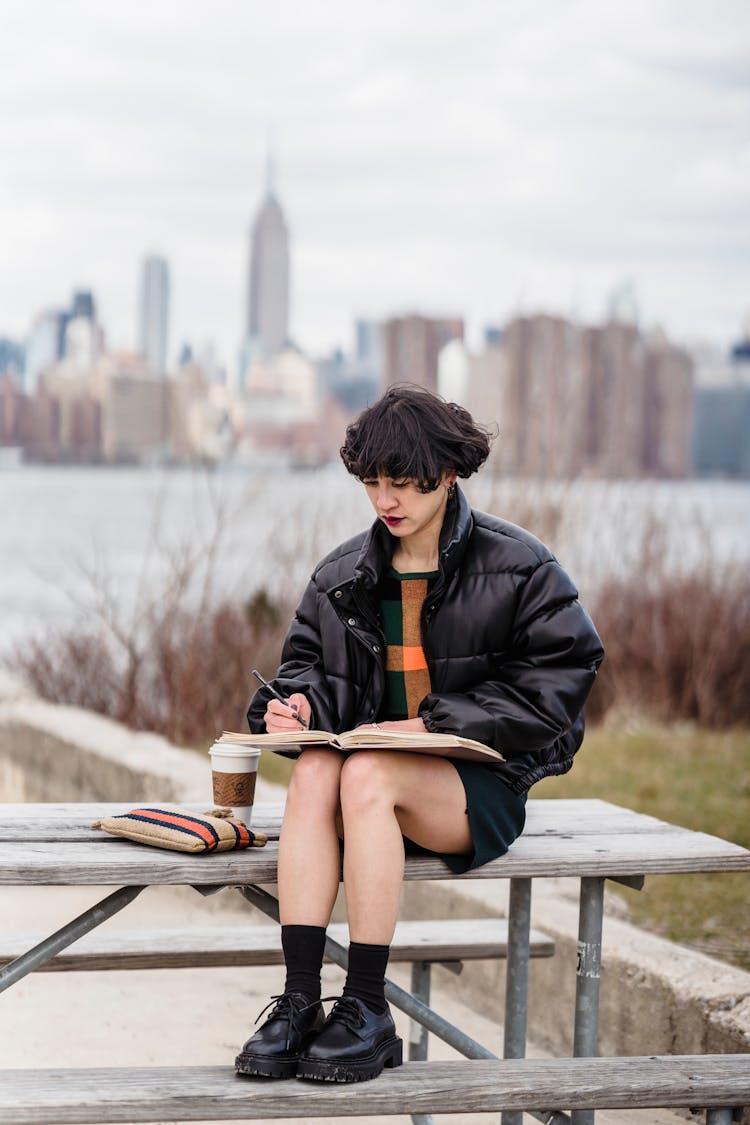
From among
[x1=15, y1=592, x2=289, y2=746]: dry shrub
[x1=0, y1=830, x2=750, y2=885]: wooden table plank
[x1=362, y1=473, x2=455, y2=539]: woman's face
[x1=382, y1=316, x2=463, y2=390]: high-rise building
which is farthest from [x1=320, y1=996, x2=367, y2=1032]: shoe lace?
[x1=382, y1=316, x2=463, y2=390]: high-rise building

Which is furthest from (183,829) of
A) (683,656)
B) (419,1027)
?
(683,656)

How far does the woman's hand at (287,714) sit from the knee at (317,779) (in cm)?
8

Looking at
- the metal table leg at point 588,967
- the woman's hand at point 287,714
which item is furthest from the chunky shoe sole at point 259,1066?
the metal table leg at point 588,967

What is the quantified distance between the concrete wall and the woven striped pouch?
234mm

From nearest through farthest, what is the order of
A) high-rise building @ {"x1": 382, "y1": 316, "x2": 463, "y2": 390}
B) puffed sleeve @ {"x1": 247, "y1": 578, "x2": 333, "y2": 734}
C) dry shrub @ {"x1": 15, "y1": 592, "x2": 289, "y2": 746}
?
puffed sleeve @ {"x1": 247, "y1": 578, "x2": 333, "y2": 734} → dry shrub @ {"x1": 15, "y1": 592, "x2": 289, "y2": 746} → high-rise building @ {"x1": 382, "y1": 316, "x2": 463, "y2": 390}

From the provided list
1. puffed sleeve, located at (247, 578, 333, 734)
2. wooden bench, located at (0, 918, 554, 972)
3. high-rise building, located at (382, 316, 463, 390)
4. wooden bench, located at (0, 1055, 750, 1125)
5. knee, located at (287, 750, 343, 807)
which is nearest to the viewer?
wooden bench, located at (0, 1055, 750, 1125)

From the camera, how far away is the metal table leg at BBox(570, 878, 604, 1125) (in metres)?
3.11

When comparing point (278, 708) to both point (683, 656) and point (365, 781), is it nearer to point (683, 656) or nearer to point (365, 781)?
point (365, 781)

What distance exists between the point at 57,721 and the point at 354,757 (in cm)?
480

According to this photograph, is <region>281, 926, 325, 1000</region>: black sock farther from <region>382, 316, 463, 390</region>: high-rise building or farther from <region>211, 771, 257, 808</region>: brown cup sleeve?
<region>382, 316, 463, 390</region>: high-rise building

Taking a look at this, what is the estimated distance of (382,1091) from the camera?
8.67ft

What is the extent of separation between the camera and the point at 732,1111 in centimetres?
292

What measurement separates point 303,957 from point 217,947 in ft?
2.67

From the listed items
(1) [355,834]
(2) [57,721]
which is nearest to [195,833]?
(1) [355,834]
